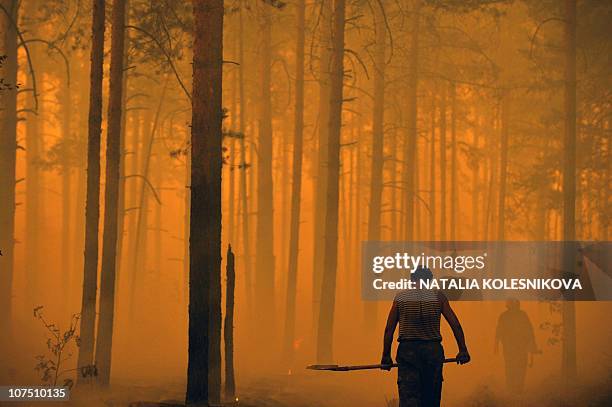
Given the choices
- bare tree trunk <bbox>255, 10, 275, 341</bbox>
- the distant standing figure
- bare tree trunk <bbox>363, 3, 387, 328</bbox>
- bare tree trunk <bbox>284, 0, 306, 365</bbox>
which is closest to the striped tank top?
the distant standing figure

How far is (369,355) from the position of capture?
23.7 metres

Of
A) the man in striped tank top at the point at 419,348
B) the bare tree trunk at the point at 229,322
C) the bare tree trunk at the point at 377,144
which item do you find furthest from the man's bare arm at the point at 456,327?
the bare tree trunk at the point at 377,144

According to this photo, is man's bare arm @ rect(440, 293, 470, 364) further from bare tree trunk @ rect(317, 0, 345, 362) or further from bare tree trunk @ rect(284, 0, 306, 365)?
bare tree trunk @ rect(284, 0, 306, 365)

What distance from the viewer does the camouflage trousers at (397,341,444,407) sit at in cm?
912

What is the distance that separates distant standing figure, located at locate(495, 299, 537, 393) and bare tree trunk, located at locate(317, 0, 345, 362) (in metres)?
4.32

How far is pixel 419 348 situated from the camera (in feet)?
29.9

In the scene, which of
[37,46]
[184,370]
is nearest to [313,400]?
[184,370]

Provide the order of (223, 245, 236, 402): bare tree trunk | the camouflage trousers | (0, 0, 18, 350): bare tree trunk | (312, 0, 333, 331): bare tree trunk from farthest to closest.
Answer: (312, 0, 333, 331): bare tree trunk, (0, 0, 18, 350): bare tree trunk, (223, 245, 236, 402): bare tree trunk, the camouflage trousers

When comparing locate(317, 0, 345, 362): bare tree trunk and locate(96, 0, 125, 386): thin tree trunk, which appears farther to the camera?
locate(317, 0, 345, 362): bare tree trunk

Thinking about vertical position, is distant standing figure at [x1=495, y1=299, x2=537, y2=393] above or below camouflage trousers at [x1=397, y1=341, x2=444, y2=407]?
below

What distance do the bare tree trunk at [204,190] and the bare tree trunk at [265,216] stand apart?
11936mm

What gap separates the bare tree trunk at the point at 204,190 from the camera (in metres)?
11.1

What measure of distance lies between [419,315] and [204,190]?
3.50 meters

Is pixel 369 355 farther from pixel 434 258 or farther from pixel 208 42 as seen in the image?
pixel 208 42
